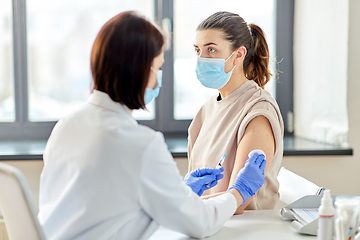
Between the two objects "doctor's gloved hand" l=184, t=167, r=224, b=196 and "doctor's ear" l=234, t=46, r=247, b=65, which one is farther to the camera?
"doctor's ear" l=234, t=46, r=247, b=65

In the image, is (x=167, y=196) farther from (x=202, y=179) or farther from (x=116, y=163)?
(x=202, y=179)

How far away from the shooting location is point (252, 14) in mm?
2590

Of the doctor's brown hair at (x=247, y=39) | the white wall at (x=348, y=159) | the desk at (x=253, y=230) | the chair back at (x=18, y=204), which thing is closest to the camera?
the chair back at (x=18, y=204)

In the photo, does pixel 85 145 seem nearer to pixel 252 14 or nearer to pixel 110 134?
pixel 110 134

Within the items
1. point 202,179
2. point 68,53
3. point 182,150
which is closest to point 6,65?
point 68,53

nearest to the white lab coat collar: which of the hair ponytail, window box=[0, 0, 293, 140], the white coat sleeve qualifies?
the white coat sleeve

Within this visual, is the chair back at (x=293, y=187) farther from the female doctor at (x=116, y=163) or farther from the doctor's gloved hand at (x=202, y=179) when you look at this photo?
the female doctor at (x=116, y=163)

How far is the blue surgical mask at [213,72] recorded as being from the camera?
1517 millimetres

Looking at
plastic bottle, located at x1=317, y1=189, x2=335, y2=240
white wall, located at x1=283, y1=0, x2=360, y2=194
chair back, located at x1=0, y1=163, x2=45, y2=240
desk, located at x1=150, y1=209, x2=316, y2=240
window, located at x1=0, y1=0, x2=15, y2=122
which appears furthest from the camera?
window, located at x1=0, y1=0, x2=15, y2=122

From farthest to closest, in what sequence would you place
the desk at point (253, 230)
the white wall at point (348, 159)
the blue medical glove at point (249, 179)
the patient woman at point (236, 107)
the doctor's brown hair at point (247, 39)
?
1. the white wall at point (348, 159)
2. the doctor's brown hair at point (247, 39)
3. the patient woman at point (236, 107)
4. the blue medical glove at point (249, 179)
5. the desk at point (253, 230)

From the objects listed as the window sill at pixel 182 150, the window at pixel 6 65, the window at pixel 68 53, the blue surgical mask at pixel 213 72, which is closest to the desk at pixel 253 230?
the blue surgical mask at pixel 213 72

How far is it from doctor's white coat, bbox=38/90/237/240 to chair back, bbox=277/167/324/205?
25.0 inches

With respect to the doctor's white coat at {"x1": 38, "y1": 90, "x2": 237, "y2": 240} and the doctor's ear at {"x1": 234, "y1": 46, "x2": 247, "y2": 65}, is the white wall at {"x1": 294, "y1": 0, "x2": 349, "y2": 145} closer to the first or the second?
the doctor's ear at {"x1": 234, "y1": 46, "x2": 247, "y2": 65}

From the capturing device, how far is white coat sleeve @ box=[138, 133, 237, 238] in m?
0.88
